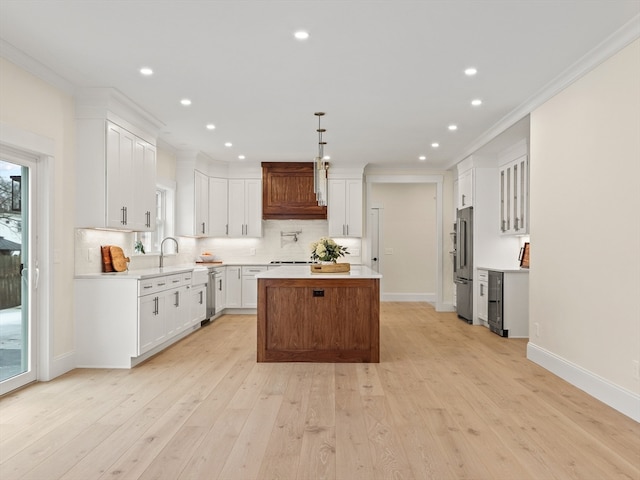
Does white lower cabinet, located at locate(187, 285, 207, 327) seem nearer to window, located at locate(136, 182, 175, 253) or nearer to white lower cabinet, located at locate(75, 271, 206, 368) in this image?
window, located at locate(136, 182, 175, 253)

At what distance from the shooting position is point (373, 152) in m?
7.92

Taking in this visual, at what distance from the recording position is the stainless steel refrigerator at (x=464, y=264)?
7.75m

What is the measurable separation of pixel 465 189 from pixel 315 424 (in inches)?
226

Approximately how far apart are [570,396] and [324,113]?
366 cm

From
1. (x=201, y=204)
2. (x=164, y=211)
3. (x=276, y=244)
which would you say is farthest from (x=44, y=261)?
(x=276, y=244)

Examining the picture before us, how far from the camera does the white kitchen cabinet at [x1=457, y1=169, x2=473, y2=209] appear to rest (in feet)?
25.8

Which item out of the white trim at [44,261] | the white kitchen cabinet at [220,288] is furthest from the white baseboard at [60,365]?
the white kitchen cabinet at [220,288]

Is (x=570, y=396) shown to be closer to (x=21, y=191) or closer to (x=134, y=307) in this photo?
(x=134, y=307)

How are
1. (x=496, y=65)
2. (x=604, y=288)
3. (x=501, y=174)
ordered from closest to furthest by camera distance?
(x=604, y=288) < (x=496, y=65) < (x=501, y=174)

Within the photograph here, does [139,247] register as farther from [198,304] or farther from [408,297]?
[408,297]

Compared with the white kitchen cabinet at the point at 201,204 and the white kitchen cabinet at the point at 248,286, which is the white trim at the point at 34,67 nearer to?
the white kitchen cabinet at the point at 201,204

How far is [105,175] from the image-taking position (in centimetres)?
489

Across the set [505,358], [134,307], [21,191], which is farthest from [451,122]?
[21,191]

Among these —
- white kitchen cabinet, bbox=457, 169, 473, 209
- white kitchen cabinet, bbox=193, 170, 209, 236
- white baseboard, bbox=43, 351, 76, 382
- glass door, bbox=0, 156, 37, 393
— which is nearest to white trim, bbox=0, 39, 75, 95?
glass door, bbox=0, 156, 37, 393
